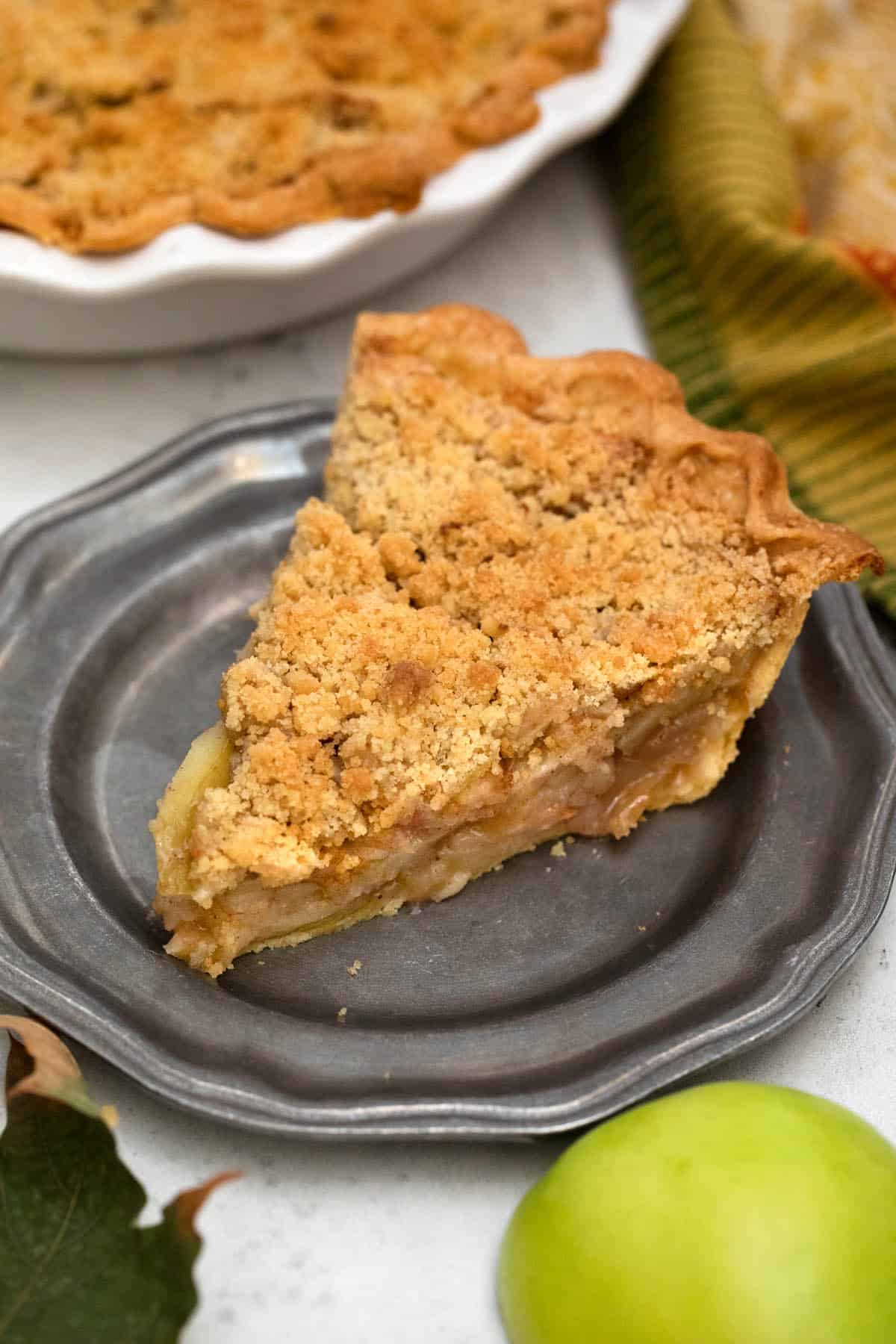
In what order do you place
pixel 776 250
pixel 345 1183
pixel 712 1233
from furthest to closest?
pixel 776 250 < pixel 345 1183 < pixel 712 1233

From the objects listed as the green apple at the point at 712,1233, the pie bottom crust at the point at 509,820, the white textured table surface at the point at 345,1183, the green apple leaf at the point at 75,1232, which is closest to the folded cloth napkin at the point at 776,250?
the pie bottom crust at the point at 509,820

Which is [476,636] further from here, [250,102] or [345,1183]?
[250,102]

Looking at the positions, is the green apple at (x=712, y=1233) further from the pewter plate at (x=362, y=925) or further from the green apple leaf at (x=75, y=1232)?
the green apple leaf at (x=75, y=1232)

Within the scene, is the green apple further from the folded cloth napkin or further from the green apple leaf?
the folded cloth napkin

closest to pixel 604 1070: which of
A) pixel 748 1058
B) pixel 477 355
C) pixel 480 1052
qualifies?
pixel 480 1052

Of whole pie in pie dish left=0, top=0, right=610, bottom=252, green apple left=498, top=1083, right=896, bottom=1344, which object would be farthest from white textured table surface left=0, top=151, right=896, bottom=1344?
whole pie in pie dish left=0, top=0, right=610, bottom=252

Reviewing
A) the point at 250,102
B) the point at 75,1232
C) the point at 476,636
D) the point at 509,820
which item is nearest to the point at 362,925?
the point at 509,820

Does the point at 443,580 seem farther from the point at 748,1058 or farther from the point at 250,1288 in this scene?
the point at 250,1288
